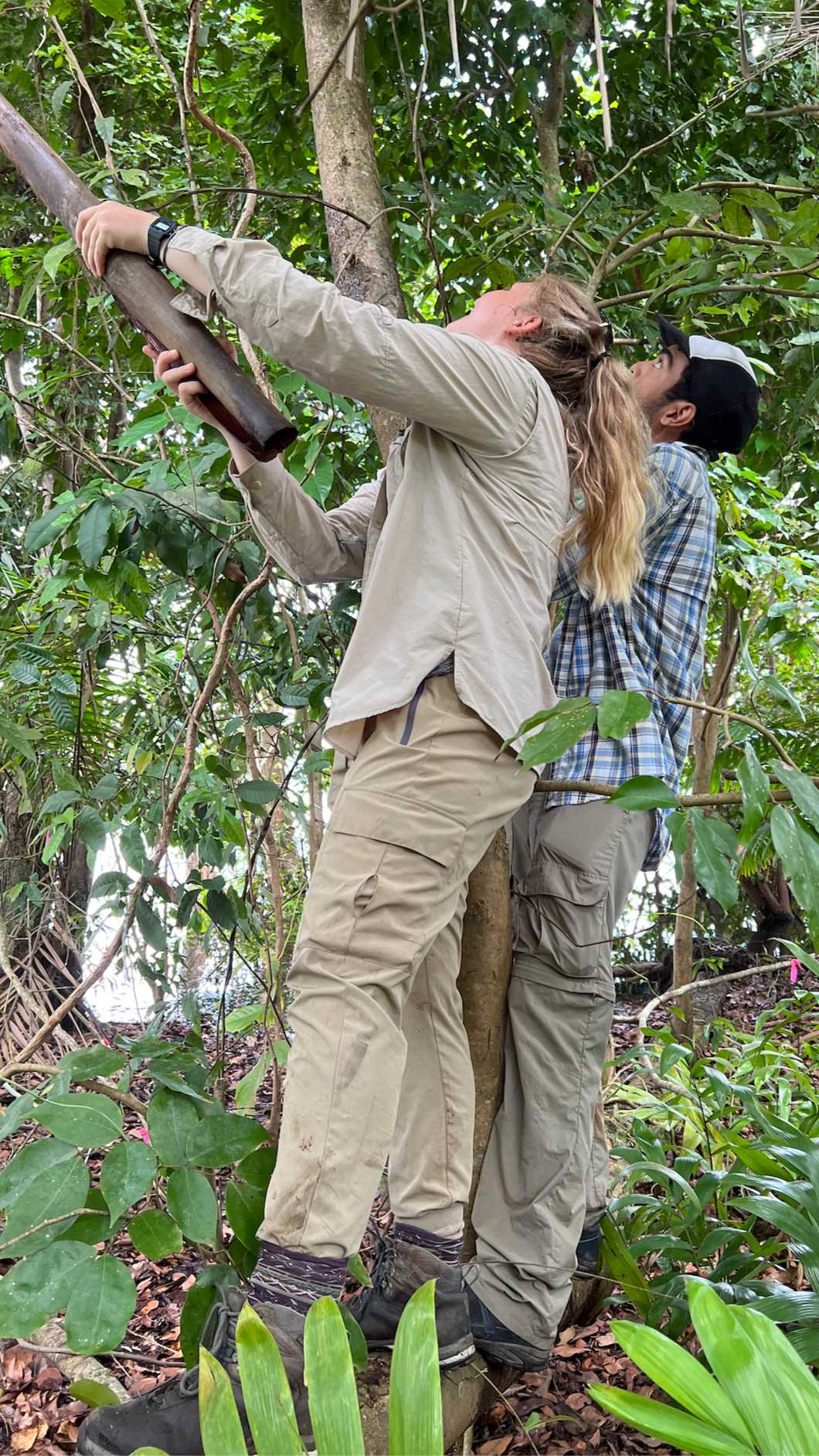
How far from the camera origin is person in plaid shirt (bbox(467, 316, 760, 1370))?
1.92m

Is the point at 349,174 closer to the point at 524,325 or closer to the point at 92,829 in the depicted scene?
the point at 524,325

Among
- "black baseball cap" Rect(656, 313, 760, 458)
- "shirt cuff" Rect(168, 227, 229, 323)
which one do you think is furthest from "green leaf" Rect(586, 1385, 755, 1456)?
"black baseball cap" Rect(656, 313, 760, 458)

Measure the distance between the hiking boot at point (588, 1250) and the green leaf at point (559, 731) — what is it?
1318 millimetres

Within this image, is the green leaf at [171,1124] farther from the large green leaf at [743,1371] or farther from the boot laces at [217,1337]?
the large green leaf at [743,1371]

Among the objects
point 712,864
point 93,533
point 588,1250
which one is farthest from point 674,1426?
point 93,533


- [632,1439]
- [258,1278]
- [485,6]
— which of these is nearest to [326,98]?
[485,6]

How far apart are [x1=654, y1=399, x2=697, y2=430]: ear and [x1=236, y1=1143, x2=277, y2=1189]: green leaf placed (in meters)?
1.56

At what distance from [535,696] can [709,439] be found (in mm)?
828

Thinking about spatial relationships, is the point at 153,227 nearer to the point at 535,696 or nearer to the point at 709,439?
the point at 535,696

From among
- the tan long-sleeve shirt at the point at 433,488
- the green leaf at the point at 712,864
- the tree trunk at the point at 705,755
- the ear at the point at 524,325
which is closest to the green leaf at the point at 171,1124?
the tan long-sleeve shirt at the point at 433,488

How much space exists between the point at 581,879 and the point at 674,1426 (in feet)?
3.25

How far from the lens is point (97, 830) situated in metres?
2.24

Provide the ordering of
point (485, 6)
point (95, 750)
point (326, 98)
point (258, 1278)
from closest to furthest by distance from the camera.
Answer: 1. point (258, 1278)
2. point (326, 98)
3. point (485, 6)
4. point (95, 750)

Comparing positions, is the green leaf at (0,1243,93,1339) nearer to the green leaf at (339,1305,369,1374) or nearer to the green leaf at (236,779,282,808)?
the green leaf at (339,1305,369,1374)
